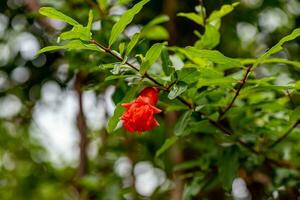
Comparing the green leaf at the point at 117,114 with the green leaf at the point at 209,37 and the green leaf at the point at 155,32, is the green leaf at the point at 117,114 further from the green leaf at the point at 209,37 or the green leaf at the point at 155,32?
the green leaf at the point at 155,32

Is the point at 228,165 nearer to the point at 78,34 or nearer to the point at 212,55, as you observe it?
the point at 212,55

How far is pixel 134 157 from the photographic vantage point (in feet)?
5.80

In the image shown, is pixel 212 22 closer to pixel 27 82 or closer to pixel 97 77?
pixel 97 77

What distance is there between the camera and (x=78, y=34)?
0.79 meters

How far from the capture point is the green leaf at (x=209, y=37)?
40.2 inches

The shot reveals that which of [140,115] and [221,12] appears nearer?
[140,115]

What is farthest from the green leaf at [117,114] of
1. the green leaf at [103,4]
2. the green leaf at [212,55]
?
the green leaf at [103,4]

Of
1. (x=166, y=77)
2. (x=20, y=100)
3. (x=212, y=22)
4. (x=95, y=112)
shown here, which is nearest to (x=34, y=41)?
(x=20, y=100)

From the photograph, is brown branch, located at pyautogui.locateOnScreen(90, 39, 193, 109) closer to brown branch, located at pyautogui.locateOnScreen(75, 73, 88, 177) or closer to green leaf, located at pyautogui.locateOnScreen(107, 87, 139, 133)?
green leaf, located at pyautogui.locateOnScreen(107, 87, 139, 133)

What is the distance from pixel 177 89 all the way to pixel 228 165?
1.11 ft

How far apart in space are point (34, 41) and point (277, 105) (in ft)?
3.55

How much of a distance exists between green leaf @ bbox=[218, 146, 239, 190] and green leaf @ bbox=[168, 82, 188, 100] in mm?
319

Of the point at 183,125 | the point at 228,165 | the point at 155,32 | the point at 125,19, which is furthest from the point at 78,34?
the point at 155,32

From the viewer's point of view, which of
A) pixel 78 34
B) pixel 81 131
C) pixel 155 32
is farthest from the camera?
Answer: pixel 81 131
